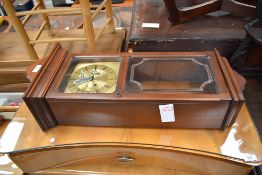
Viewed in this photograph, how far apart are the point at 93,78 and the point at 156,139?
0.93 feet

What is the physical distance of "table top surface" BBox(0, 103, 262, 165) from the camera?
624 millimetres

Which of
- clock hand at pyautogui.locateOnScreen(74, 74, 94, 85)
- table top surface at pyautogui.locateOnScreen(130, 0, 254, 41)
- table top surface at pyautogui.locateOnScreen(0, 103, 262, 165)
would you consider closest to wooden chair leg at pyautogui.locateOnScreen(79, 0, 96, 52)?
table top surface at pyautogui.locateOnScreen(130, 0, 254, 41)

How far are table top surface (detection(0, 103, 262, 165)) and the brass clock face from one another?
15cm

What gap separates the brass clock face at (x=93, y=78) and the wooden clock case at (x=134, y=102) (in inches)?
A: 1.1

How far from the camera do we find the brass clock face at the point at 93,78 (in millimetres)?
646

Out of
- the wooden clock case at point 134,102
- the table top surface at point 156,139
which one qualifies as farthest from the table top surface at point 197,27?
the table top surface at point 156,139

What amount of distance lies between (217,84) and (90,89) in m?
0.38

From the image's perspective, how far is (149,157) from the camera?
0.73 metres

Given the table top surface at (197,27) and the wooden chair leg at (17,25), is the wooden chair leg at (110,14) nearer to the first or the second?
the table top surface at (197,27)

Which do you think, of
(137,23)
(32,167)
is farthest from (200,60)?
(32,167)

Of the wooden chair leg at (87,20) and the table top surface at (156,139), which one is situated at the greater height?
the wooden chair leg at (87,20)

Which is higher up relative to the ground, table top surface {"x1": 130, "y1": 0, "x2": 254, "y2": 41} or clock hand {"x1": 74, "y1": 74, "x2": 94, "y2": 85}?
clock hand {"x1": 74, "y1": 74, "x2": 94, "y2": 85}

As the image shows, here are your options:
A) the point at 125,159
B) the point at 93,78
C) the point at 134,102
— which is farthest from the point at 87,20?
the point at 125,159

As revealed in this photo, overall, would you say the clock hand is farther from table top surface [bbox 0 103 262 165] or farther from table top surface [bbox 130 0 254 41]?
table top surface [bbox 130 0 254 41]
